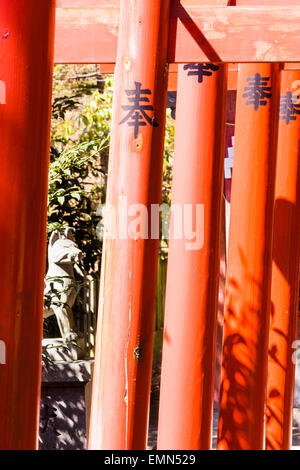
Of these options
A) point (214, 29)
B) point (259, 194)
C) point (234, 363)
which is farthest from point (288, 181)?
point (214, 29)

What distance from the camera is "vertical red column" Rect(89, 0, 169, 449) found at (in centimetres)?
318

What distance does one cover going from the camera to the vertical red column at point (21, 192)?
2426 millimetres

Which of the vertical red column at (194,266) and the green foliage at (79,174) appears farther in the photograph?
the green foliage at (79,174)

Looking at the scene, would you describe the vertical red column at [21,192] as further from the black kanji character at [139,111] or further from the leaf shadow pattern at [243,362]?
the leaf shadow pattern at [243,362]

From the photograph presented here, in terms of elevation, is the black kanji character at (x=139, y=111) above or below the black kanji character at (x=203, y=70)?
below

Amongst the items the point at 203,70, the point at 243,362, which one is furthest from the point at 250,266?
the point at 203,70

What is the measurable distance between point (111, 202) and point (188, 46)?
73 cm

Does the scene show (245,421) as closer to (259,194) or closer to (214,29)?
(259,194)

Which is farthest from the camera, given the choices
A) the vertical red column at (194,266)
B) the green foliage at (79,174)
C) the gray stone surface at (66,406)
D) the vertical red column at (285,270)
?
the gray stone surface at (66,406)

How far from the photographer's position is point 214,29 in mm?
3234

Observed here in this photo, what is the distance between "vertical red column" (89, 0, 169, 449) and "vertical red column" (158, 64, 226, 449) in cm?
50

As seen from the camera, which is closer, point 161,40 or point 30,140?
point 30,140

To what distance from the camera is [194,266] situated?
3.76 meters

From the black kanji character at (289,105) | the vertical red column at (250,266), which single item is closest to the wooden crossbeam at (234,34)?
the vertical red column at (250,266)
